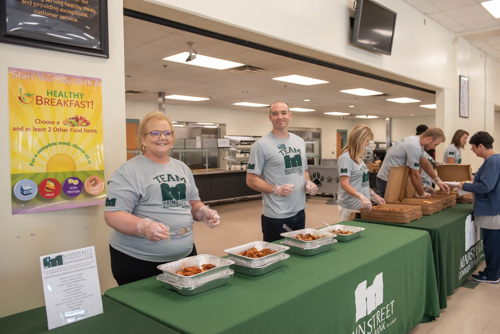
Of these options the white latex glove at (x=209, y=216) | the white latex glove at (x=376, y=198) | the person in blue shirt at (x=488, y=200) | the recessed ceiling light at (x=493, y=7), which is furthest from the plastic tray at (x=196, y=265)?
the recessed ceiling light at (x=493, y=7)

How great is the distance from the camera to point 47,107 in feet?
6.42

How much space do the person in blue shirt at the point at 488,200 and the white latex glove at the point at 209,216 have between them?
8.67ft

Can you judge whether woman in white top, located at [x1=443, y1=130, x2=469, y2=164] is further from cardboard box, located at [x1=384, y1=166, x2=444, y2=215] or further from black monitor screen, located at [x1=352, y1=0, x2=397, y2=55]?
cardboard box, located at [x1=384, y1=166, x2=444, y2=215]

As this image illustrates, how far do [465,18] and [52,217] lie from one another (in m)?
6.92

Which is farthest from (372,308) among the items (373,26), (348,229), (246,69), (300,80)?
(300,80)

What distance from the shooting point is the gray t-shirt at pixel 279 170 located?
266 cm

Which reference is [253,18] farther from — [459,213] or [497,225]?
[497,225]

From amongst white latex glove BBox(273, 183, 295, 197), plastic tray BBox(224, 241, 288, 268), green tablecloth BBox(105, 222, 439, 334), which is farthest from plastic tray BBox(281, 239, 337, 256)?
white latex glove BBox(273, 183, 295, 197)

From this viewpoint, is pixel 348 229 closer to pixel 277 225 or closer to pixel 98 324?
pixel 277 225

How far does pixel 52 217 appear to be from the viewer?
6.59ft

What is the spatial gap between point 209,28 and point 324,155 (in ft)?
47.8

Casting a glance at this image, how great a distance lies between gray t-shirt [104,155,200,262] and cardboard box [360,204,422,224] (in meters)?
1.82

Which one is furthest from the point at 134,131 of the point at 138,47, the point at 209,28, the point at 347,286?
the point at 347,286

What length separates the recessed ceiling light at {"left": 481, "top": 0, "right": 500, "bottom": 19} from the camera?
5324mm
